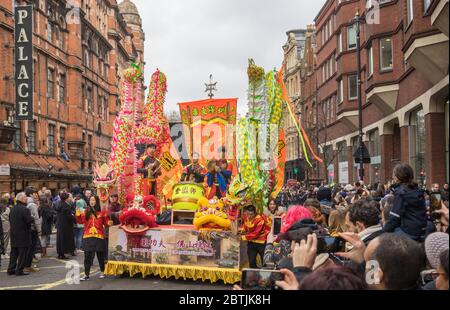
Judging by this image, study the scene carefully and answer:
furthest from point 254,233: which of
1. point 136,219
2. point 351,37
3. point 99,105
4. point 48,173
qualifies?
point 99,105

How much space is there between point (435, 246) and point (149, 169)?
30.0ft

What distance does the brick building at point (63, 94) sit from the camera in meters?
24.1

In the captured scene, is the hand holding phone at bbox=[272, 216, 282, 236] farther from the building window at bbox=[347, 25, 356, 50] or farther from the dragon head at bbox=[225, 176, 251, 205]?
the building window at bbox=[347, 25, 356, 50]

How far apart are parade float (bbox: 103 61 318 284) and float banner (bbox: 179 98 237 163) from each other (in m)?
2.16

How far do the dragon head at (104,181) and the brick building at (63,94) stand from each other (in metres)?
12.0

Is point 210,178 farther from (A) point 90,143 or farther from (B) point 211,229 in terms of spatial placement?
(A) point 90,143

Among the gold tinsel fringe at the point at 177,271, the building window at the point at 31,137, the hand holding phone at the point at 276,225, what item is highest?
the building window at the point at 31,137

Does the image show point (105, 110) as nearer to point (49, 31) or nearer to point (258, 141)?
point (49, 31)

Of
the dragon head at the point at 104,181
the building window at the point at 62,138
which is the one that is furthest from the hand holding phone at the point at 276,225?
the building window at the point at 62,138

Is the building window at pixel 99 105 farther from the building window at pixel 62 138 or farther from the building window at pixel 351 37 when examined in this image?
the building window at pixel 351 37

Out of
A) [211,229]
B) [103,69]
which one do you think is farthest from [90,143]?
[211,229]

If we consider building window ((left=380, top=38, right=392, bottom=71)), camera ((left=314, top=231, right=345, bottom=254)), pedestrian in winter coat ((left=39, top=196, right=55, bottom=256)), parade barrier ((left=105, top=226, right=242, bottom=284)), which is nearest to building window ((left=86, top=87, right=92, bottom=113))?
building window ((left=380, top=38, right=392, bottom=71))

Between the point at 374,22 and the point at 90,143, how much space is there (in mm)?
25117
